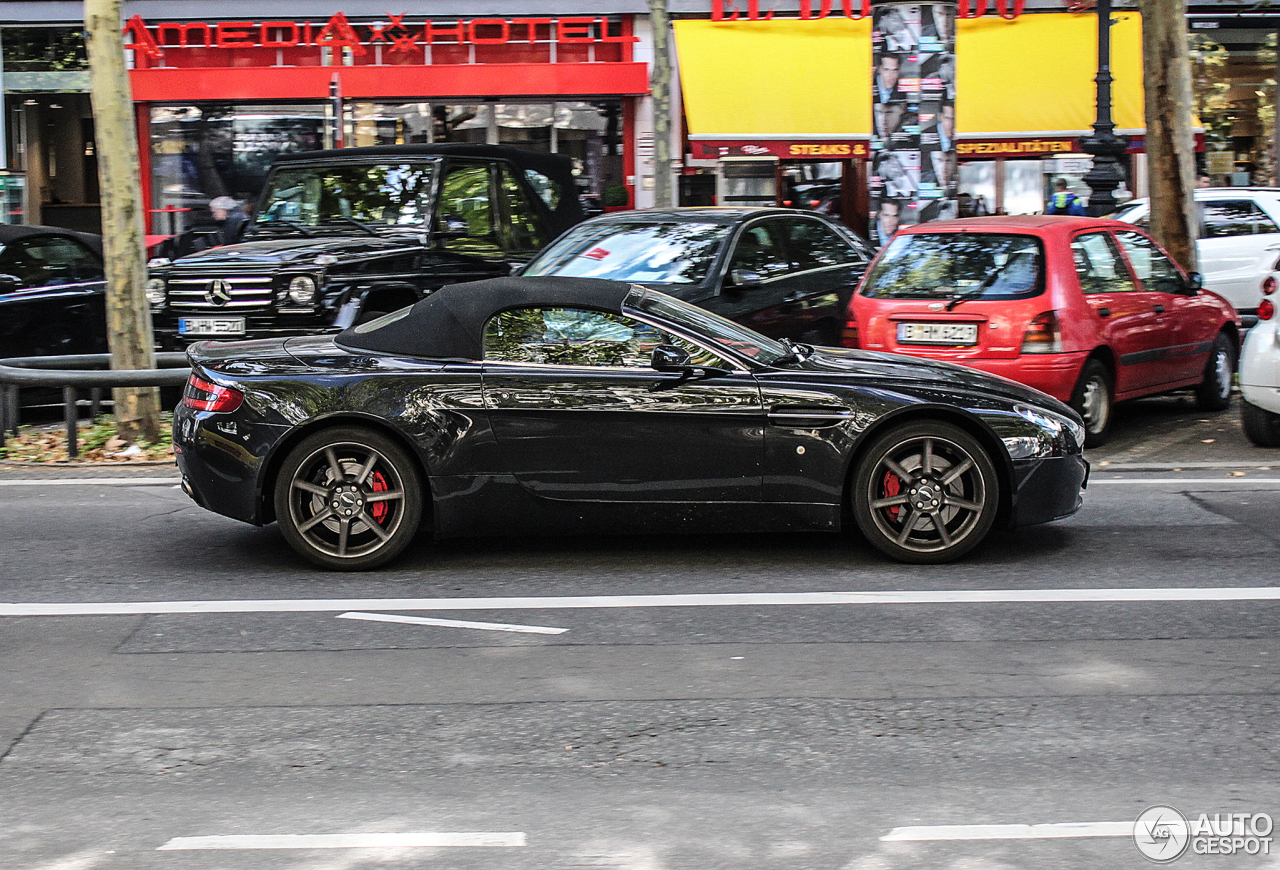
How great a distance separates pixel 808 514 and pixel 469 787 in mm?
2944

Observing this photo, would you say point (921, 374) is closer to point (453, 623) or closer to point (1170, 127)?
point (453, 623)

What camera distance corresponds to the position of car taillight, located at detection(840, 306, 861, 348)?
33.8 ft

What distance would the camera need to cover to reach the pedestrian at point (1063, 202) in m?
22.1

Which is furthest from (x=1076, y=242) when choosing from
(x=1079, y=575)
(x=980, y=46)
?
(x=980, y=46)

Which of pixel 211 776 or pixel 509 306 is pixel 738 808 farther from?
pixel 509 306

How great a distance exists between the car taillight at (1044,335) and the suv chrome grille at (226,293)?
579cm

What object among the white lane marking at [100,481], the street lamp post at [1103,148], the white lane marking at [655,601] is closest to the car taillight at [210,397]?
the white lane marking at [655,601]

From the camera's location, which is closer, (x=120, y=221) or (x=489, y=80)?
(x=120, y=221)

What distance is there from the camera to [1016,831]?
393cm

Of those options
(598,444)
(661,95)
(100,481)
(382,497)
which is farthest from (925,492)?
(661,95)

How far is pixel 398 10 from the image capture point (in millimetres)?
24375

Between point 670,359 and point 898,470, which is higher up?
point 670,359

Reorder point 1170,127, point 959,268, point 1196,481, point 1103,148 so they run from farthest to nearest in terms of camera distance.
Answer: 1. point 1103,148
2. point 1170,127
3. point 959,268
4. point 1196,481

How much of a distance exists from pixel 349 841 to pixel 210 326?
8.76 metres
